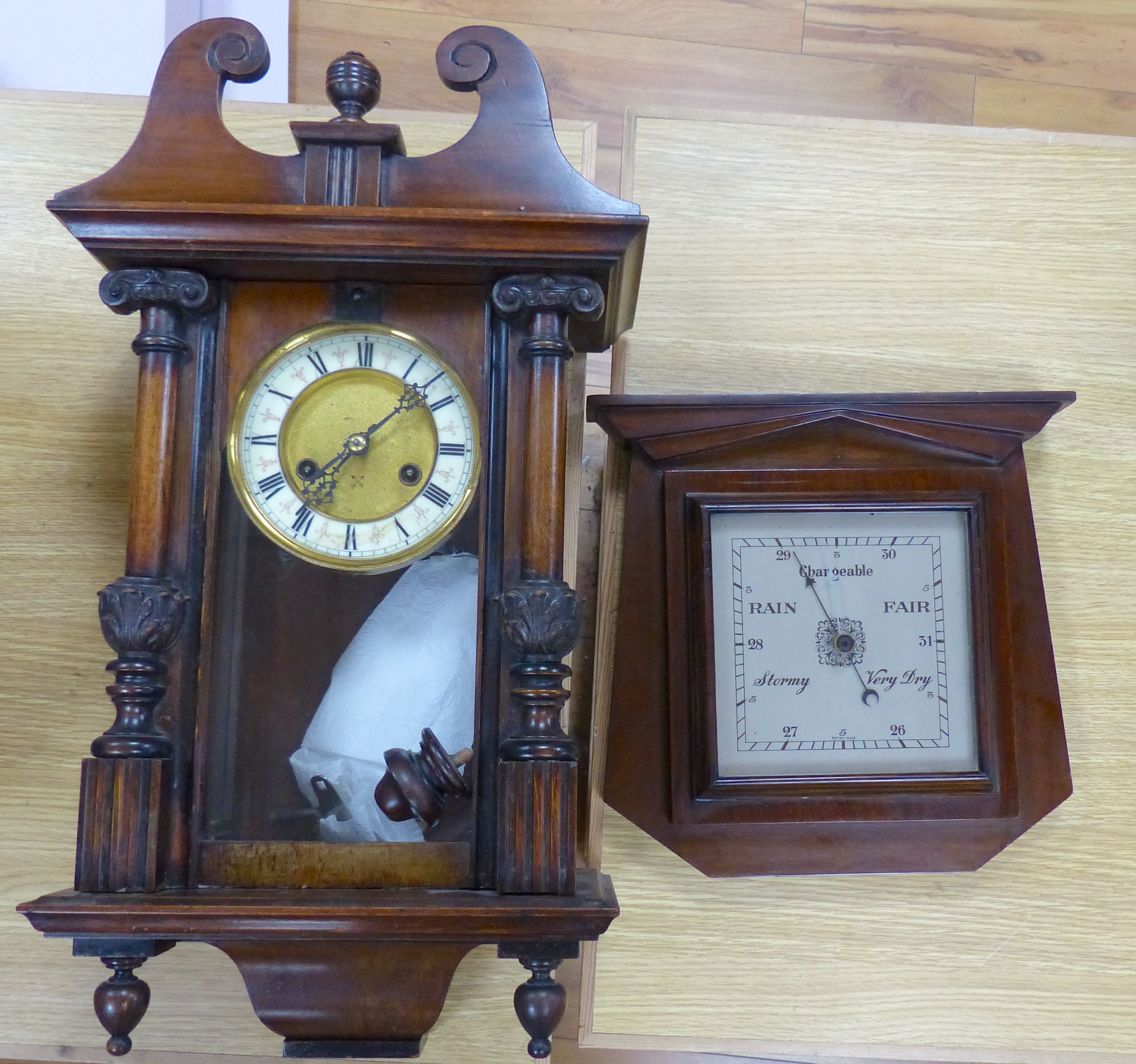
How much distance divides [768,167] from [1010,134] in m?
0.25

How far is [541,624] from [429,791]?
14cm

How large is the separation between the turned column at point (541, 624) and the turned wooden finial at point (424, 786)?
34mm

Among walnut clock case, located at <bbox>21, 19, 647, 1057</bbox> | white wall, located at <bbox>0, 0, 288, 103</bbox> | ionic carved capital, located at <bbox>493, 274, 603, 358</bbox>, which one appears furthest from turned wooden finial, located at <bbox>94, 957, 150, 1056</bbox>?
white wall, located at <bbox>0, 0, 288, 103</bbox>

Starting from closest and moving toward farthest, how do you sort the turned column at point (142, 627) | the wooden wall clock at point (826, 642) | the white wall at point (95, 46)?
the turned column at point (142, 627)
the wooden wall clock at point (826, 642)
the white wall at point (95, 46)

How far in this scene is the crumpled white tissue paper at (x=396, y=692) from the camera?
750mm

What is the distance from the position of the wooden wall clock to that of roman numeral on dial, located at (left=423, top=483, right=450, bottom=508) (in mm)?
224

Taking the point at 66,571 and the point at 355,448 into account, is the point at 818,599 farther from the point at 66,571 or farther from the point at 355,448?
the point at 66,571

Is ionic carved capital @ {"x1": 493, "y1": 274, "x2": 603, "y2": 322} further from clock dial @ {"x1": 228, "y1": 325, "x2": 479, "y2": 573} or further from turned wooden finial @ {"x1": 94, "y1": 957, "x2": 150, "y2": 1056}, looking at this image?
turned wooden finial @ {"x1": 94, "y1": 957, "x2": 150, "y2": 1056}

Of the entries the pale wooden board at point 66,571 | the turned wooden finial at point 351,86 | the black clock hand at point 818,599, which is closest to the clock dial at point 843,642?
the black clock hand at point 818,599

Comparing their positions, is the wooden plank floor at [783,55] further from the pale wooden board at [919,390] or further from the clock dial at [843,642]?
the clock dial at [843,642]

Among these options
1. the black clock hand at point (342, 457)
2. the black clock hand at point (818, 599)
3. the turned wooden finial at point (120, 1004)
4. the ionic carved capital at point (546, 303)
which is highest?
the ionic carved capital at point (546, 303)

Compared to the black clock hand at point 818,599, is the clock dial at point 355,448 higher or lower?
higher

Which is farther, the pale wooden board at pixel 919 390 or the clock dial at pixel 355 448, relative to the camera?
the pale wooden board at pixel 919 390

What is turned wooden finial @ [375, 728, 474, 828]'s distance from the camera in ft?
2.43
